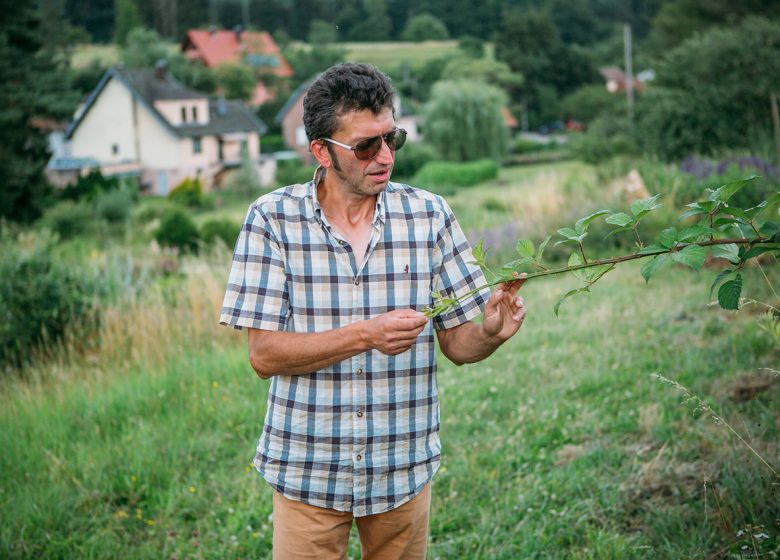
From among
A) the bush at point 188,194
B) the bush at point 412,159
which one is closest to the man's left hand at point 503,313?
the bush at point 188,194

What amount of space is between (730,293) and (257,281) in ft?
4.07

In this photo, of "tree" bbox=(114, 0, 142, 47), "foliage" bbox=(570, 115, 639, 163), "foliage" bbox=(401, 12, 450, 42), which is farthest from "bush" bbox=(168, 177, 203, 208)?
"foliage" bbox=(401, 12, 450, 42)

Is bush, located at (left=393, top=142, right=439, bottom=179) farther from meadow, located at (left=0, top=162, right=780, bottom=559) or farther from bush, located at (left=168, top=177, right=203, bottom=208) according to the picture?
meadow, located at (left=0, top=162, right=780, bottom=559)

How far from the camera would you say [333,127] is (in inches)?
99.7

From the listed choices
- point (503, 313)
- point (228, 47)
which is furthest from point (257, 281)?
point (228, 47)

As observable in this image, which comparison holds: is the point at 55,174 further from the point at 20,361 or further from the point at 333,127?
the point at 333,127

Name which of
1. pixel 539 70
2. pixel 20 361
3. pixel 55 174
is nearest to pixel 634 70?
pixel 539 70

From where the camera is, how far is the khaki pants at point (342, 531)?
254 cm

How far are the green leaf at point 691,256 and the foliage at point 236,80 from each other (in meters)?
57.5

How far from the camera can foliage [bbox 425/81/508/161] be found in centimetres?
5050

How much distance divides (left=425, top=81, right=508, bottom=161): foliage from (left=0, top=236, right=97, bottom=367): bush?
42.8m

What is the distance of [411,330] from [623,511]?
1987 mm

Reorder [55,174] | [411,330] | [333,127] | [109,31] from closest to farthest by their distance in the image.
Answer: [411,330]
[333,127]
[55,174]
[109,31]

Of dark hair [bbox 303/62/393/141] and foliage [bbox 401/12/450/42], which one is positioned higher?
foliage [bbox 401/12/450/42]
